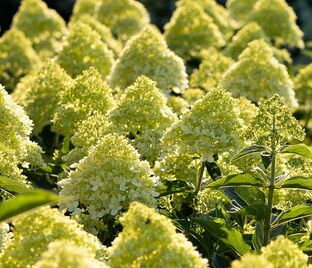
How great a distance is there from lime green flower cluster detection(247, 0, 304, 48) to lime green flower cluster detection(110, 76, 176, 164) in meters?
3.71

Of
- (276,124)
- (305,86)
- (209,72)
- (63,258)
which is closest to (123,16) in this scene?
(209,72)

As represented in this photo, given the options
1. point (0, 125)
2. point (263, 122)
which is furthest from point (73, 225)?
point (0, 125)

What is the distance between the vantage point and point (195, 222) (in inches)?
125

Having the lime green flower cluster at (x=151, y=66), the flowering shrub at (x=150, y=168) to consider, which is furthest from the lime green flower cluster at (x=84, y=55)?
the lime green flower cluster at (x=151, y=66)

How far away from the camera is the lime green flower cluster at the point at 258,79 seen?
215 inches

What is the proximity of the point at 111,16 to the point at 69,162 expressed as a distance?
432cm

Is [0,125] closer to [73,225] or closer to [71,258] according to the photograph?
[73,225]

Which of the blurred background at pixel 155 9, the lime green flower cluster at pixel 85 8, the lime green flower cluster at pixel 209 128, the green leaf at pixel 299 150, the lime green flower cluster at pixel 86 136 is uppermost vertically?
the green leaf at pixel 299 150

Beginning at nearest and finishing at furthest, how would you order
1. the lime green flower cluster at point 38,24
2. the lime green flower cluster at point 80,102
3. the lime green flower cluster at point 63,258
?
the lime green flower cluster at point 63,258, the lime green flower cluster at point 80,102, the lime green flower cluster at point 38,24

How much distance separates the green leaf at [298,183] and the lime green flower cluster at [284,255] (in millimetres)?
679

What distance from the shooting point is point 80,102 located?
4.57m

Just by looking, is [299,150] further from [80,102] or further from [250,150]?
[80,102]

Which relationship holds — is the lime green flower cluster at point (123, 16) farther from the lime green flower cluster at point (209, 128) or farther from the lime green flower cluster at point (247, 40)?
the lime green flower cluster at point (209, 128)

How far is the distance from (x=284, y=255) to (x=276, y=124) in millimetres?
851
